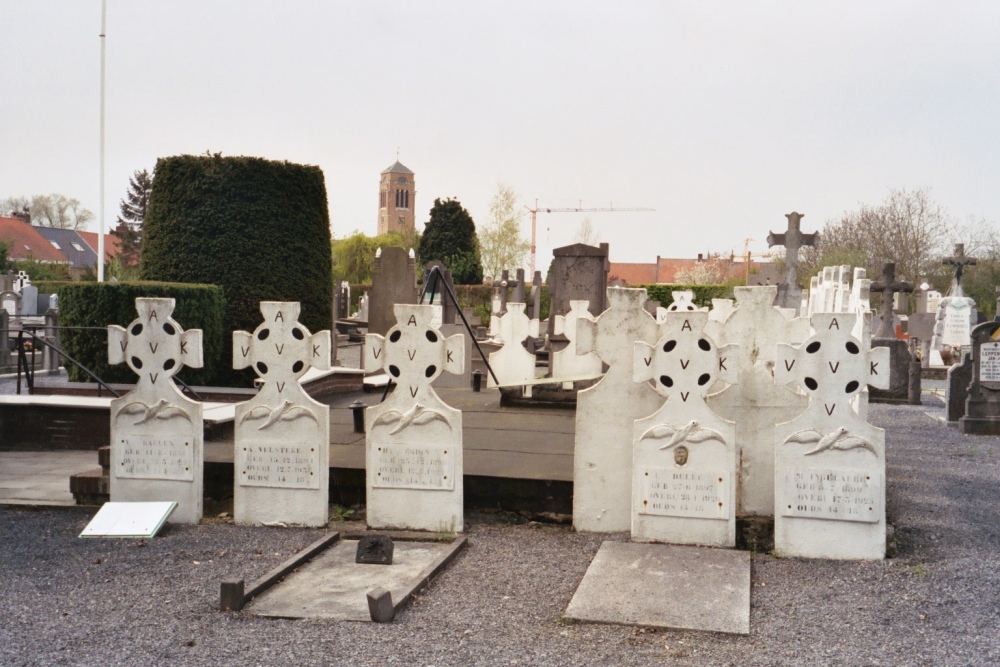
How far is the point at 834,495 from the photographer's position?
5047 mm

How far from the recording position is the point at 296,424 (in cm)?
576

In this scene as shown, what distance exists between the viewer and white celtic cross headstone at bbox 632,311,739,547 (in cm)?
523

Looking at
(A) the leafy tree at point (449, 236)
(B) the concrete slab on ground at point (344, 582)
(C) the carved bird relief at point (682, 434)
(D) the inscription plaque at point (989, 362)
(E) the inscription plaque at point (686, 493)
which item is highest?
(A) the leafy tree at point (449, 236)

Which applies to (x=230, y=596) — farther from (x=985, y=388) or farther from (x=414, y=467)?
(x=985, y=388)

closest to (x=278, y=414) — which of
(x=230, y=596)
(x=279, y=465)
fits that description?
(x=279, y=465)

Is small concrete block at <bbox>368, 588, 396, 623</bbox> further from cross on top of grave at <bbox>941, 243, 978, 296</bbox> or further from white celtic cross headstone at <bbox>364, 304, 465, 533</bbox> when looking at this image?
cross on top of grave at <bbox>941, 243, 978, 296</bbox>

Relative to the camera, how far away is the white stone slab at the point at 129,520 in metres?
5.48

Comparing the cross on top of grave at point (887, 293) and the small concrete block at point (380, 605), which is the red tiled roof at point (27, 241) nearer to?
the cross on top of grave at point (887, 293)

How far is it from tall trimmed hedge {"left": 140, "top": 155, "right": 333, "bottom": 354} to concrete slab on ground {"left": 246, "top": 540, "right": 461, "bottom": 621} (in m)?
7.80

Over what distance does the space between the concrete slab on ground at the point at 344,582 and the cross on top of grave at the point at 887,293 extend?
12.8 meters

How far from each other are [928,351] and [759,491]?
55.0 feet

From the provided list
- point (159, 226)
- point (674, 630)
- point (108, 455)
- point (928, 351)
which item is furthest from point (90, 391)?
point (928, 351)

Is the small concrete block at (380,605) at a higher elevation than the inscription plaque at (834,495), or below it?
below

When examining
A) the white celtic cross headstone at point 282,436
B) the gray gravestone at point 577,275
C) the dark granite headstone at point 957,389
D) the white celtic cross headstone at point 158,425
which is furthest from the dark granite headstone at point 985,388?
the white celtic cross headstone at point 158,425
